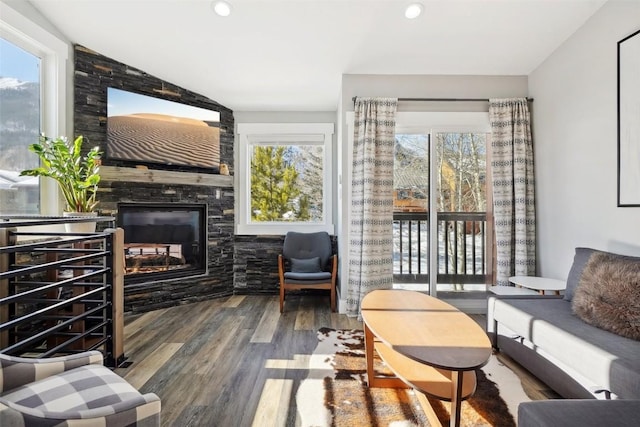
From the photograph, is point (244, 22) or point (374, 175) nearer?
point (244, 22)

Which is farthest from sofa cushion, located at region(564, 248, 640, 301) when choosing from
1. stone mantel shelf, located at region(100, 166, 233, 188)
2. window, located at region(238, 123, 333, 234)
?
stone mantel shelf, located at region(100, 166, 233, 188)

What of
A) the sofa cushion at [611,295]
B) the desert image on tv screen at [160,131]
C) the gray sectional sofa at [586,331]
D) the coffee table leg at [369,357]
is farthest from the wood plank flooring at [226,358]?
the desert image on tv screen at [160,131]

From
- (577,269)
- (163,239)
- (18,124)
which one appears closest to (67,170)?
(18,124)

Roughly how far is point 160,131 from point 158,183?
598 millimetres

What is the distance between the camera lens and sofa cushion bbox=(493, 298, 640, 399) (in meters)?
1.47

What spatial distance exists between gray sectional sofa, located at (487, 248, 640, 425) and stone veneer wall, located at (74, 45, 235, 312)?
3219mm

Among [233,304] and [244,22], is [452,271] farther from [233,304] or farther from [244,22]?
[244,22]

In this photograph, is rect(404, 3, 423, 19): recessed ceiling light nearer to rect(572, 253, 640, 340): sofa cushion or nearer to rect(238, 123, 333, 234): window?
rect(238, 123, 333, 234): window

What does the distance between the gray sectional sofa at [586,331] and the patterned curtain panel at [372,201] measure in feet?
3.90

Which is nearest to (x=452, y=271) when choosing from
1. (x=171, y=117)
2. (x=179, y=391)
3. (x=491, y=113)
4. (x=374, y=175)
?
(x=374, y=175)

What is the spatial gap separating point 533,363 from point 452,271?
1.64m

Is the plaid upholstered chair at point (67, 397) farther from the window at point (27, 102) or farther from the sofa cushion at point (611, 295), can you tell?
the sofa cushion at point (611, 295)

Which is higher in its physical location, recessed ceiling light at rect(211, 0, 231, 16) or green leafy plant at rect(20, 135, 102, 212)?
recessed ceiling light at rect(211, 0, 231, 16)

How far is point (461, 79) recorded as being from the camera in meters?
3.43
